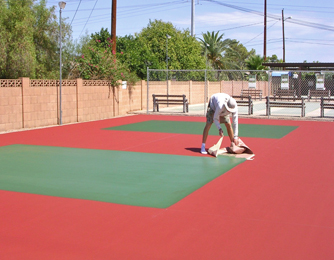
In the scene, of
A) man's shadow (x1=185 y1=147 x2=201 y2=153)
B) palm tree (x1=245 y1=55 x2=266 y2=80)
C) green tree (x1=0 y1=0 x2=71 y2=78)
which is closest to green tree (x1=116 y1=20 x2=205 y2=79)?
palm tree (x1=245 y1=55 x2=266 y2=80)

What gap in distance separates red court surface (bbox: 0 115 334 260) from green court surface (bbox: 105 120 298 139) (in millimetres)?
6229

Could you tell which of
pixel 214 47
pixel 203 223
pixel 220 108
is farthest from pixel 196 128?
pixel 214 47

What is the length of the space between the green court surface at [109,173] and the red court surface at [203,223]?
1.25 ft

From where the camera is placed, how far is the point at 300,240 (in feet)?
19.4

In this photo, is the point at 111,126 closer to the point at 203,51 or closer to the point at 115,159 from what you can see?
the point at 115,159

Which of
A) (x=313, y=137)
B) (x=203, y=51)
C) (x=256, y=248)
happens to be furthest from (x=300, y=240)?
(x=203, y=51)

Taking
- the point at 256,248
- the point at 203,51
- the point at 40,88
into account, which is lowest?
the point at 256,248

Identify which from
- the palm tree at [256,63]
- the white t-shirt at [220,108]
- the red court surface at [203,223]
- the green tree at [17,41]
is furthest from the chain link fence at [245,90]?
the red court surface at [203,223]

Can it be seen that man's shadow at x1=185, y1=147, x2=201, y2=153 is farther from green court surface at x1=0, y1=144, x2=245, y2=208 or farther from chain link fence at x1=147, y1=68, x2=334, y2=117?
chain link fence at x1=147, y1=68, x2=334, y2=117

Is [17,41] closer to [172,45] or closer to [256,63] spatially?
[172,45]

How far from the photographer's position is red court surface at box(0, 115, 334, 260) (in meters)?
5.51

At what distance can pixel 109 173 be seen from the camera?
9.94 meters

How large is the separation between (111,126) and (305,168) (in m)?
10.8

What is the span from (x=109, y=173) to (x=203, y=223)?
3818 mm
